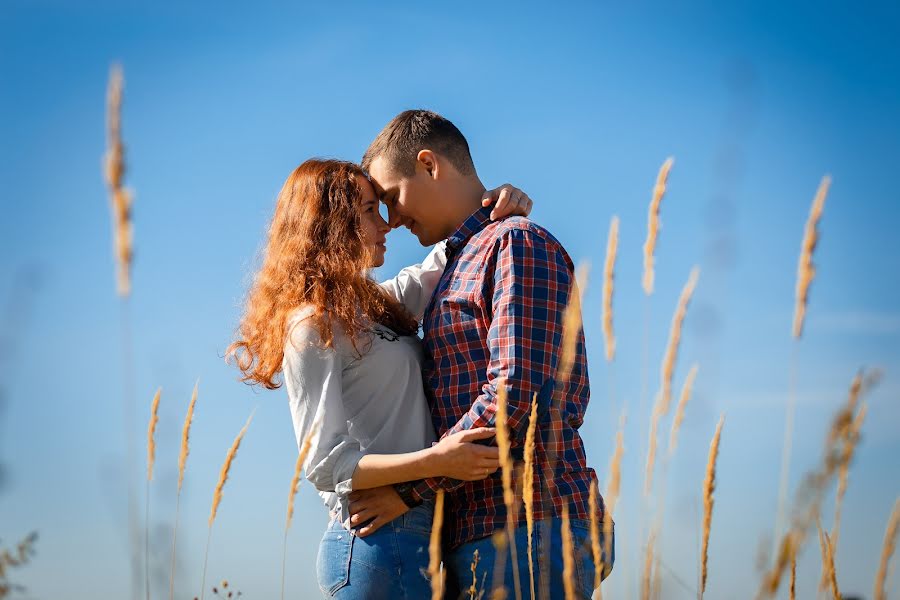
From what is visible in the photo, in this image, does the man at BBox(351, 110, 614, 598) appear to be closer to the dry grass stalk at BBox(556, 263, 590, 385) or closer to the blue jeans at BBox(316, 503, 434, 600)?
the blue jeans at BBox(316, 503, 434, 600)

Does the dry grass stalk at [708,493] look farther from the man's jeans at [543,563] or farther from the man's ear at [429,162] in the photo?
the man's ear at [429,162]

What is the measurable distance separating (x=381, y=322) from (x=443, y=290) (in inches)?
9.5

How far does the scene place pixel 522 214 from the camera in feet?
10.4

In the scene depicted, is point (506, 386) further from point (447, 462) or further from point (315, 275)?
point (315, 275)

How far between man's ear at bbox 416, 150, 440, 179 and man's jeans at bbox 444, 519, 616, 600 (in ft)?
4.61

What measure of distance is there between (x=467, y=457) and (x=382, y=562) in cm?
39

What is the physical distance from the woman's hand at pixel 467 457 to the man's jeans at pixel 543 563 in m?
0.21

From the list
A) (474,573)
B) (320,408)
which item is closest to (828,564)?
(474,573)

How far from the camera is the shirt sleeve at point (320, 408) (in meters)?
Result: 2.54

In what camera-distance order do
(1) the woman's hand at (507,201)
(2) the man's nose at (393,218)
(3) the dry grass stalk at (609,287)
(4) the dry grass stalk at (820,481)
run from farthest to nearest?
(2) the man's nose at (393,218)
(1) the woman's hand at (507,201)
(3) the dry grass stalk at (609,287)
(4) the dry grass stalk at (820,481)

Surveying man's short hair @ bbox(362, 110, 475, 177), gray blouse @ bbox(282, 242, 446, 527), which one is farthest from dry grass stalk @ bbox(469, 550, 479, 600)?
man's short hair @ bbox(362, 110, 475, 177)

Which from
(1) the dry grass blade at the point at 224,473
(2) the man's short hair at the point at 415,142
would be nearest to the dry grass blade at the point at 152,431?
(1) the dry grass blade at the point at 224,473

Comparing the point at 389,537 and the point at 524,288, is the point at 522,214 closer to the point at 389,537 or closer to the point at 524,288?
the point at 524,288

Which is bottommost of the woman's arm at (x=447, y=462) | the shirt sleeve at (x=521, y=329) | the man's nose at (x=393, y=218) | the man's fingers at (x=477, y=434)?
the woman's arm at (x=447, y=462)
